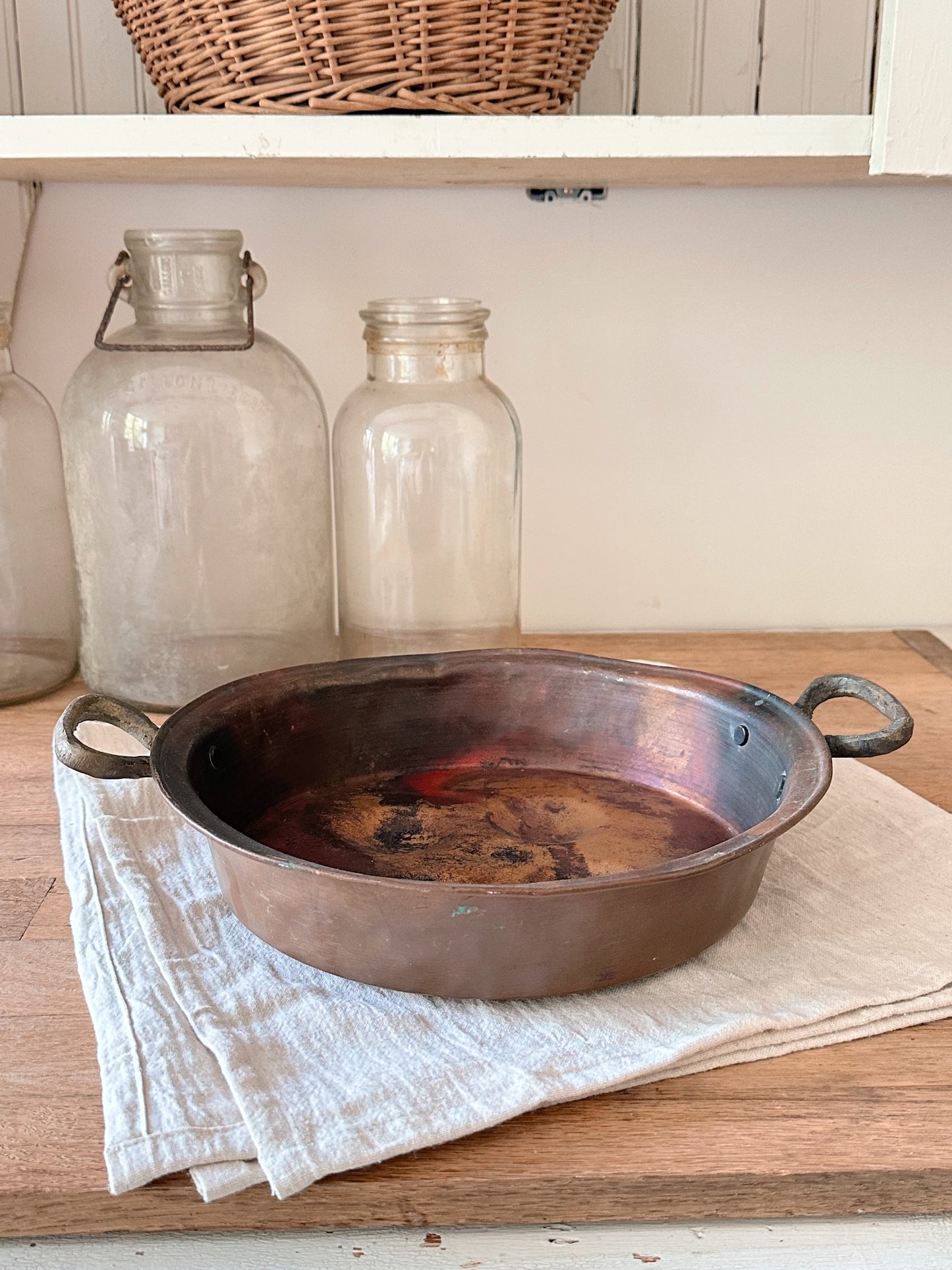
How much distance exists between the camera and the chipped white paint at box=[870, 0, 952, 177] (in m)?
0.70

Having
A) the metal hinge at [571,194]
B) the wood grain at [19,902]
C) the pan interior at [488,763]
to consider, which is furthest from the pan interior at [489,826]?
the metal hinge at [571,194]

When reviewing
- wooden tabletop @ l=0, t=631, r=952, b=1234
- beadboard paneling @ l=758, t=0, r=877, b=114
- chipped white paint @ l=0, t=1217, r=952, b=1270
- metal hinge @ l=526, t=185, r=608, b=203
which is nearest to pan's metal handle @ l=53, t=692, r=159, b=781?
wooden tabletop @ l=0, t=631, r=952, b=1234

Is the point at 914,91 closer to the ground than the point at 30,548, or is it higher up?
higher up

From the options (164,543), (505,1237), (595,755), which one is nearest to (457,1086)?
(505,1237)

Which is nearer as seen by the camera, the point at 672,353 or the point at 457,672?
the point at 457,672

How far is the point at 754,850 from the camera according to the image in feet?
1.69

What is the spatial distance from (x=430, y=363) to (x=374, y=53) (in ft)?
0.78

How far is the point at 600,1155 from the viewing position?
0.45 meters

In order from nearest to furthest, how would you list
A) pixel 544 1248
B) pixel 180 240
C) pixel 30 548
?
pixel 544 1248
pixel 180 240
pixel 30 548

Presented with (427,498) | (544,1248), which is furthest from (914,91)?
(544,1248)

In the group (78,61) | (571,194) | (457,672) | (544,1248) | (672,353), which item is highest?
(78,61)

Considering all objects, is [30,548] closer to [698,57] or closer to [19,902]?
[19,902]

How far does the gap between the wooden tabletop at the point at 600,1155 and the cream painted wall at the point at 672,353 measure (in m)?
0.65

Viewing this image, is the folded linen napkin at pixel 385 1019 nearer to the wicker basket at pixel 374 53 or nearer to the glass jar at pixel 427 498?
the glass jar at pixel 427 498
